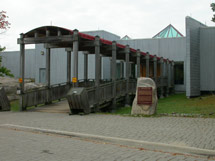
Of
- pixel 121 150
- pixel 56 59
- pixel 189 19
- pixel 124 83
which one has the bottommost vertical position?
pixel 121 150

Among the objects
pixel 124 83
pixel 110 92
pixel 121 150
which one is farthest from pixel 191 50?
pixel 121 150

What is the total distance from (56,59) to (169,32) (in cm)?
1483

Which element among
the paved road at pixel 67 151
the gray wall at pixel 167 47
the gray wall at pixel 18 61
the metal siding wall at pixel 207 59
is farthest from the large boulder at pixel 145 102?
the gray wall at pixel 18 61

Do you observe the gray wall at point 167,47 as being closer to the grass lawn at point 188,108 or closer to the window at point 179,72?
the window at point 179,72

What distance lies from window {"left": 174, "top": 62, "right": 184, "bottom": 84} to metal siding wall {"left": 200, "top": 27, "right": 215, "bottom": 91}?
5067mm

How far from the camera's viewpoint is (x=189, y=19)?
25766 millimetres

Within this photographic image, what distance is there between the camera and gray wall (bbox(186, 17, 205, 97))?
84.2 ft

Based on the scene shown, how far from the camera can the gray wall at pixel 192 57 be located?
2566cm

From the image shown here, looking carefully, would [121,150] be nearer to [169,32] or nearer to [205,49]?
[205,49]

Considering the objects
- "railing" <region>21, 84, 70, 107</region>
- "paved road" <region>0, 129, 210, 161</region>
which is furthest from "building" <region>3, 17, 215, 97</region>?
"paved road" <region>0, 129, 210, 161</region>

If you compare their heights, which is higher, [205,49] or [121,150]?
[205,49]

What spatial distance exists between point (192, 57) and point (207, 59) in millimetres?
2312

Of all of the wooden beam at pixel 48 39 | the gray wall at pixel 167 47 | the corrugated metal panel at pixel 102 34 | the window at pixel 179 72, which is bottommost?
the window at pixel 179 72

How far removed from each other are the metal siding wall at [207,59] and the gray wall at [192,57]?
1.61 ft
